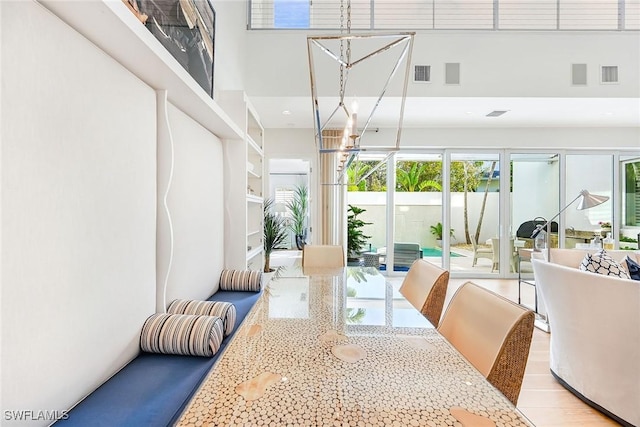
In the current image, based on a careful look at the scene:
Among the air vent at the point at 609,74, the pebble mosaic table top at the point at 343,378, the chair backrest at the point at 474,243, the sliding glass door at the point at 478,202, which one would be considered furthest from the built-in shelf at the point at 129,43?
the chair backrest at the point at 474,243

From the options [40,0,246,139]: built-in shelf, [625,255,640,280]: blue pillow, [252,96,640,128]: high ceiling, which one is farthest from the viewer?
[252,96,640,128]: high ceiling

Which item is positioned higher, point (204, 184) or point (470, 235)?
point (204, 184)

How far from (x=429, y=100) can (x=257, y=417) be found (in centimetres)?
408

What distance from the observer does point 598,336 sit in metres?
1.72

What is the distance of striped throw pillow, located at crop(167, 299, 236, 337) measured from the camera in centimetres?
166

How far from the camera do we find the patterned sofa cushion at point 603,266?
2.07m

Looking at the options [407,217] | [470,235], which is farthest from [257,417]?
[470,235]

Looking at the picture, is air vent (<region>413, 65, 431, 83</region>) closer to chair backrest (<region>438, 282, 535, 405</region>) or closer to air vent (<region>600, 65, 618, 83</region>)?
air vent (<region>600, 65, 618, 83</region>)

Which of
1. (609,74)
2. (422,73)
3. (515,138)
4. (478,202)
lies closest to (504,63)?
(422,73)

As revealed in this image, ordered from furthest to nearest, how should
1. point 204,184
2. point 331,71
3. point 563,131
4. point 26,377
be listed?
point 563,131
point 331,71
point 204,184
point 26,377

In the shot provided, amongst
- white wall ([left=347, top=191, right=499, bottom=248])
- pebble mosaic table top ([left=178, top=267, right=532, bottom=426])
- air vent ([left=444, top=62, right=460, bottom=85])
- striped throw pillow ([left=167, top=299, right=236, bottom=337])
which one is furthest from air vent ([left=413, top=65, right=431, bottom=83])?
striped throw pillow ([left=167, top=299, right=236, bottom=337])

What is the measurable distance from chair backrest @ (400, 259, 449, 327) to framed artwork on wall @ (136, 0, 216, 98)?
2007 mm

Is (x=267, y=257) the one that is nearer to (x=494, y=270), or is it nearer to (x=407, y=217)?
(x=407, y=217)

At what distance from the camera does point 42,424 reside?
3.03 ft
